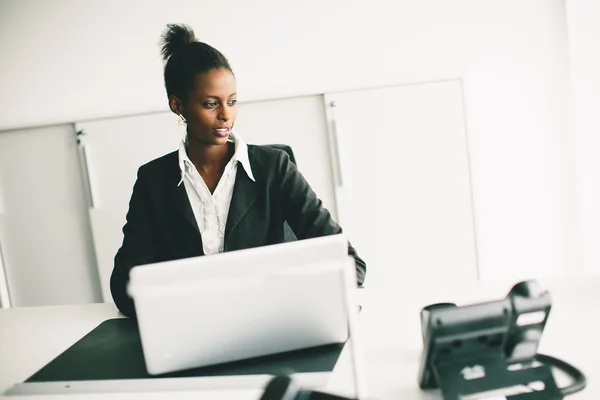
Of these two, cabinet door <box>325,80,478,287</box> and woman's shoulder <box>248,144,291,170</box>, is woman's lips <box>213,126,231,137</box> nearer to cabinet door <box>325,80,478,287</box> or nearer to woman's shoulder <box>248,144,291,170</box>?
woman's shoulder <box>248,144,291,170</box>

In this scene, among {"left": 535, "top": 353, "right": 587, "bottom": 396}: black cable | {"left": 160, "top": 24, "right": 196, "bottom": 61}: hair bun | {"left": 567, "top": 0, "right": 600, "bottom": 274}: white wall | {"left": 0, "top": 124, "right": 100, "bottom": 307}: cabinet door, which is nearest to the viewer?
{"left": 535, "top": 353, "right": 587, "bottom": 396}: black cable

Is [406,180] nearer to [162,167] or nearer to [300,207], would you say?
[300,207]

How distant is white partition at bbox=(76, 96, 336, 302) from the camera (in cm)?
253

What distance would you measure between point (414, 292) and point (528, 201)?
1.61 m

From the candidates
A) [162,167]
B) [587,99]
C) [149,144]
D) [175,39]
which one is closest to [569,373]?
[162,167]

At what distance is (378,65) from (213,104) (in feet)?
4.34

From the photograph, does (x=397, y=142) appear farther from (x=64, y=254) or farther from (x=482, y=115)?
(x=64, y=254)

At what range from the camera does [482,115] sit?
8.57ft

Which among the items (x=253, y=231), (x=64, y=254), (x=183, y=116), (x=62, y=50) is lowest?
(x=64, y=254)

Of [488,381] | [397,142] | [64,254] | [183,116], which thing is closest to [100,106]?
[64,254]

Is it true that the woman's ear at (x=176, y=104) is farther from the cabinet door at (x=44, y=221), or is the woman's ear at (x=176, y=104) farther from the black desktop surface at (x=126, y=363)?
the cabinet door at (x=44, y=221)

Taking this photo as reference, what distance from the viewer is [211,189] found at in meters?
1.60

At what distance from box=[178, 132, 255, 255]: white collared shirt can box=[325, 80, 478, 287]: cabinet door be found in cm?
101

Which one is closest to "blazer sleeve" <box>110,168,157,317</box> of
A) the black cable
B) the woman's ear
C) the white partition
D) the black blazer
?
the black blazer
